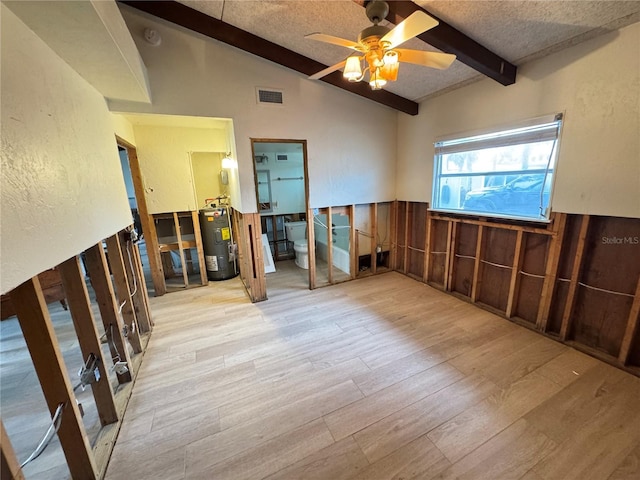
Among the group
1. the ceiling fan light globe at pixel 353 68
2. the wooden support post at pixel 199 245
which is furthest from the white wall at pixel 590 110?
the wooden support post at pixel 199 245

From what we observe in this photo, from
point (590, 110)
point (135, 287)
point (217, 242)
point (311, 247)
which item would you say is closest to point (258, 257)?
point (311, 247)

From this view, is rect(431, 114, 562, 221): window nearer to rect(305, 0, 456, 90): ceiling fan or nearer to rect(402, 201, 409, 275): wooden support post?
rect(402, 201, 409, 275): wooden support post

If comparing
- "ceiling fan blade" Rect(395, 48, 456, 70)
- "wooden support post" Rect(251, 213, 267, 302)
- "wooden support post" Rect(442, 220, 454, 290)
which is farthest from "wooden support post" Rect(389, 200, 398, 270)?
"ceiling fan blade" Rect(395, 48, 456, 70)

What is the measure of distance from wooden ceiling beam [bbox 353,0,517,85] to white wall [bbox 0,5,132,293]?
196 cm

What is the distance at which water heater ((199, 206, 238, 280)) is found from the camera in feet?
12.7

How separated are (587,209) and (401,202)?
2.25 metres

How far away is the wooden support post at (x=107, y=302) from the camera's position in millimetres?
1796

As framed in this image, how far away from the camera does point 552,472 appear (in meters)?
1.34

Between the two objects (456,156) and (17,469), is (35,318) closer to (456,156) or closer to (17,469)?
(17,469)

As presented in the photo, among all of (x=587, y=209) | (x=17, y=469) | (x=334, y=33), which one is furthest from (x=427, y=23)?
(x=17, y=469)

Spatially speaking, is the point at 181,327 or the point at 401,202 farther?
the point at 401,202

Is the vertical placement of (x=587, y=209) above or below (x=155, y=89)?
below

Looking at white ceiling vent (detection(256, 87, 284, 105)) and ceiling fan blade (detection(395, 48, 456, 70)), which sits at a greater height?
white ceiling vent (detection(256, 87, 284, 105))

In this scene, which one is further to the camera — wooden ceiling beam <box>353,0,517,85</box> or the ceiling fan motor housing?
wooden ceiling beam <box>353,0,517,85</box>
